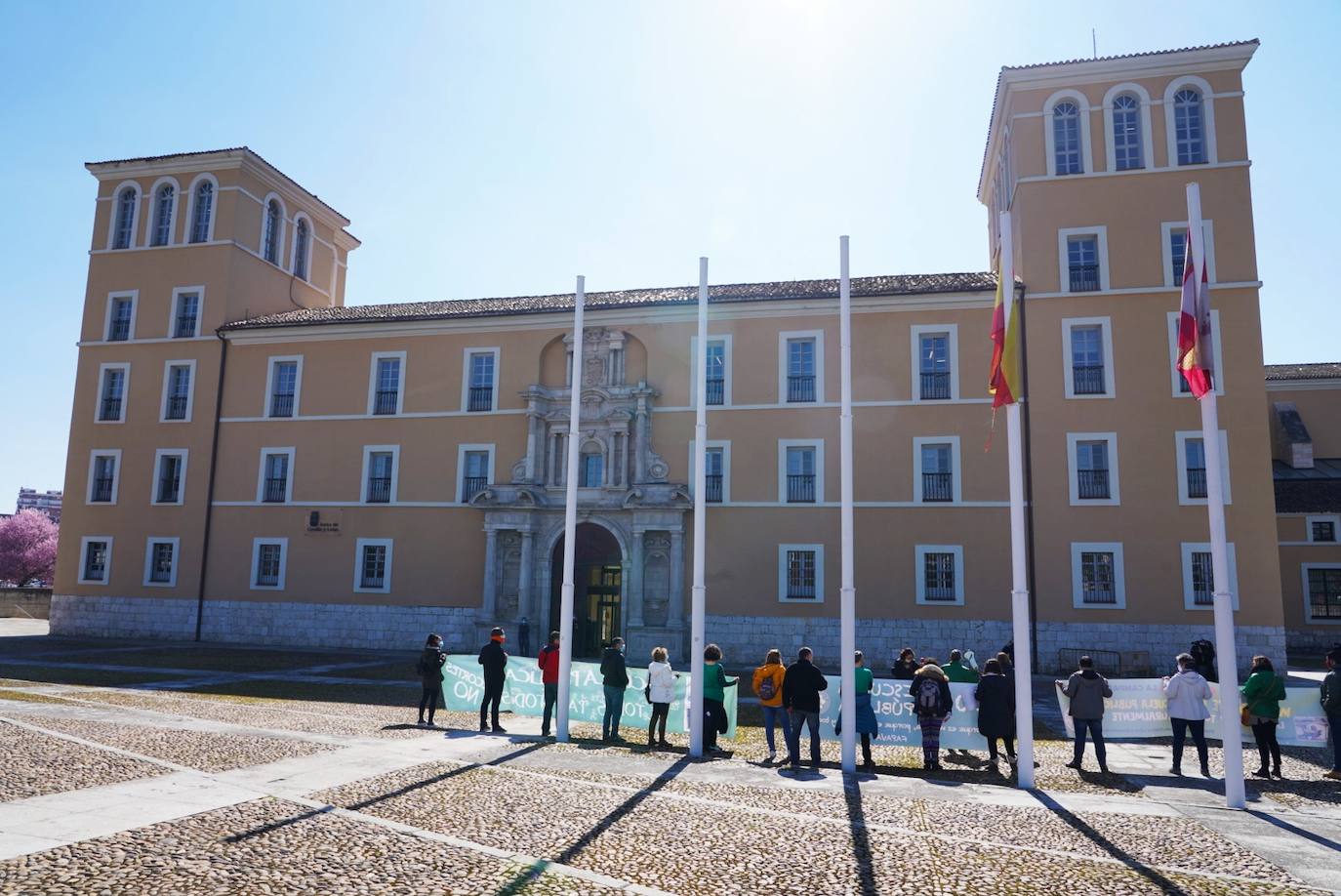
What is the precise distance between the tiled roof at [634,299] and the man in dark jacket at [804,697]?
19759 mm

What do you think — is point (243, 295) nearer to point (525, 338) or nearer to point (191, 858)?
point (525, 338)

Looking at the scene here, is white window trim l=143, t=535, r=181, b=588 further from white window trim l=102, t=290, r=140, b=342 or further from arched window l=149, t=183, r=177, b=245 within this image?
arched window l=149, t=183, r=177, b=245

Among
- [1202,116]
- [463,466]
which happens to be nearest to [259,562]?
[463,466]

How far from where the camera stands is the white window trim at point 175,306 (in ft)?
125

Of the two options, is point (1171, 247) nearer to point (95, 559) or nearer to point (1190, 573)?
point (1190, 573)

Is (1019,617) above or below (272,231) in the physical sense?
below

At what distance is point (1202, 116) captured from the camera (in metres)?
30.7

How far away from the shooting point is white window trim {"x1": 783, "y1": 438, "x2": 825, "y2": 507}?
30828mm

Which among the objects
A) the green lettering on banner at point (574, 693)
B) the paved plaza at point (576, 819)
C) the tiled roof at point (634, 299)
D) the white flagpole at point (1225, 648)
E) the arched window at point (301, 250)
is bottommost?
the paved plaza at point (576, 819)

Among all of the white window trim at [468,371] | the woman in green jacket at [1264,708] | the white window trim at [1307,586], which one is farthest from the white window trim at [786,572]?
the white window trim at [1307,586]

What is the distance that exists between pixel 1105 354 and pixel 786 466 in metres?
10.9

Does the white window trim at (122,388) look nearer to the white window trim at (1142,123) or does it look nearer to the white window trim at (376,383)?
the white window trim at (376,383)

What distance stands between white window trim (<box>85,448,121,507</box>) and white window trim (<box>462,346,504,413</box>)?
1547 cm

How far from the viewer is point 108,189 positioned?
133 feet
